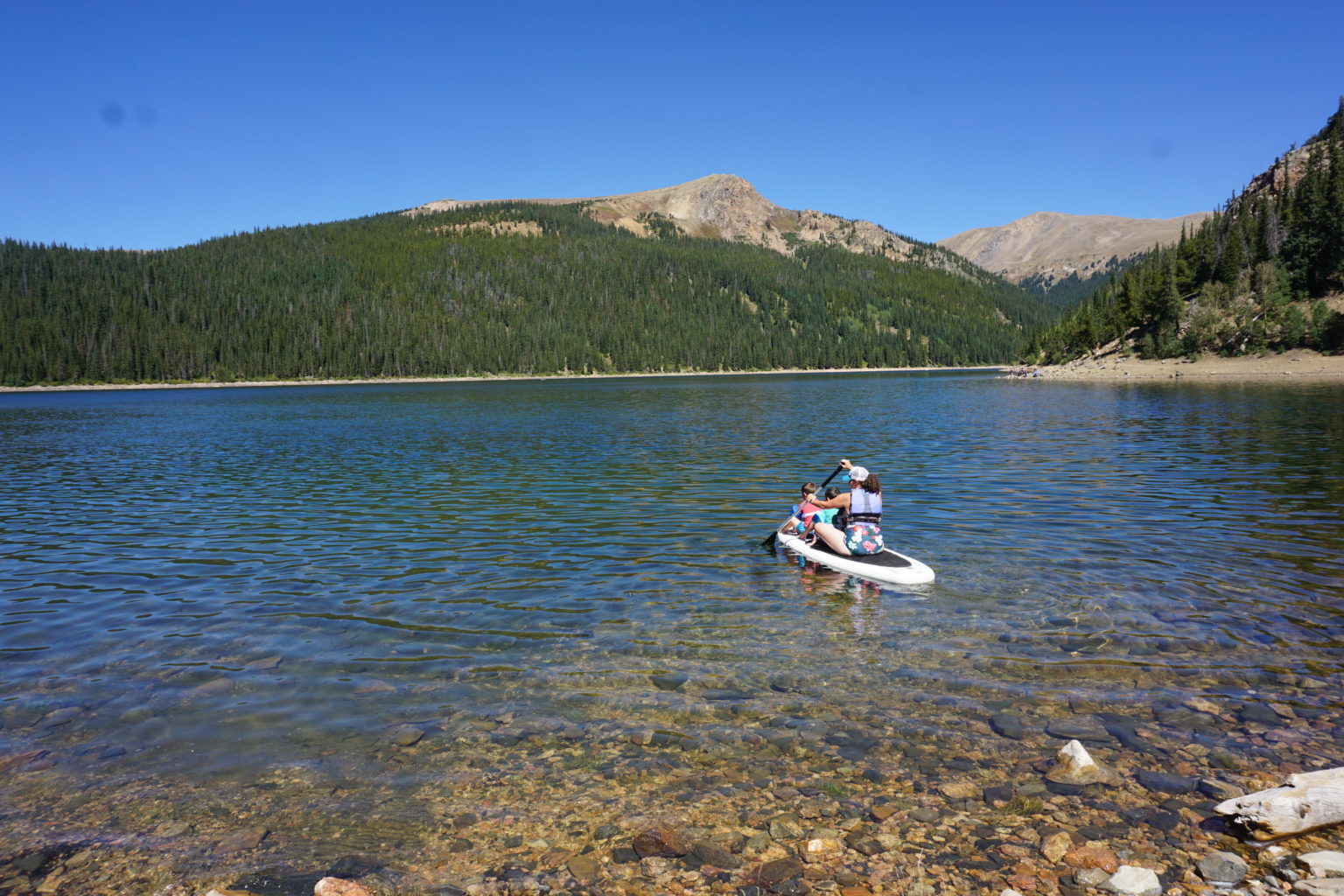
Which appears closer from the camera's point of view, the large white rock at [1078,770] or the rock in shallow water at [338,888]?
the rock in shallow water at [338,888]

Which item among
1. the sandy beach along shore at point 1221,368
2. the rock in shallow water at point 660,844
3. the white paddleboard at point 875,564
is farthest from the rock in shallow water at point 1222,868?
the sandy beach along shore at point 1221,368

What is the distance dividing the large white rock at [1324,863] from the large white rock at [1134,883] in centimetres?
113

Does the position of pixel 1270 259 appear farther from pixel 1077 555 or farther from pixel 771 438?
pixel 1077 555

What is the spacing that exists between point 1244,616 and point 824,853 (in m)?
10.2

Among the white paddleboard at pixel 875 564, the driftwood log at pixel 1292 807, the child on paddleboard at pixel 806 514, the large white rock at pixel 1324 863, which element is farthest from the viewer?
the child on paddleboard at pixel 806 514

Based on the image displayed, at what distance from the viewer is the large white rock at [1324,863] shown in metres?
6.21

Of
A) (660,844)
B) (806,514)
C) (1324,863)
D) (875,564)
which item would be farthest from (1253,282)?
(660,844)

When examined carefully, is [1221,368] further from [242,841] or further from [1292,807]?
[242,841]

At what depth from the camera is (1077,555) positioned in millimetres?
18094

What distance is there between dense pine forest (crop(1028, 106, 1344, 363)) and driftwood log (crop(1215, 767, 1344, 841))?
11348 cm

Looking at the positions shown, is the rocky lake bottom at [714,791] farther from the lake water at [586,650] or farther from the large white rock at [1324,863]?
the large white rock at [1324,863]

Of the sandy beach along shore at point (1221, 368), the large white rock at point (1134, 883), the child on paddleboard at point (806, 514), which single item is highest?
the sandy beach along shore at point (1221, 368)

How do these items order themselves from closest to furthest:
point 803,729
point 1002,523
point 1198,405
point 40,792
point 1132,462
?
point 40,792
point 803,729
point 1002,523
point 1132,462
point 1198,405

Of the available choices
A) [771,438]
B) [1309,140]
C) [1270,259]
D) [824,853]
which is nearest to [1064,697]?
[824,853]
